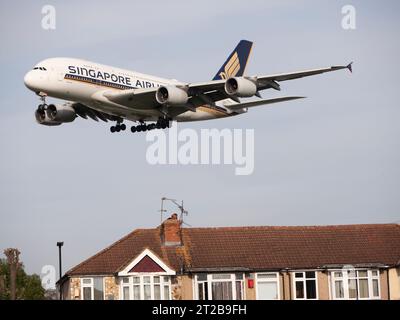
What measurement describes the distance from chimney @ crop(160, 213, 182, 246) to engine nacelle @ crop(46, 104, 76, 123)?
30.9ft

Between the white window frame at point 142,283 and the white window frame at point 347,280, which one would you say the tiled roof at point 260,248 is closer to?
the white window frame at point 142,283

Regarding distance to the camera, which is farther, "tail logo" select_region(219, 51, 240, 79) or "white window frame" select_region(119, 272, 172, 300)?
"tail logo" select_region(219, 51, 240, 79)

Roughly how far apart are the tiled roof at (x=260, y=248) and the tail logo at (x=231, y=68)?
17741mm

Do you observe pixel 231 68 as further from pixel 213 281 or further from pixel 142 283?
pixel 142 283

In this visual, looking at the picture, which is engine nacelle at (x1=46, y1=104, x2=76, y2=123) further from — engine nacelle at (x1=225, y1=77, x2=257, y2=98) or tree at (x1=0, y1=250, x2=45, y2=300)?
tree at (x1=0, y1=250, x2=45, y2=300)

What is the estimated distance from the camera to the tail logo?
7025 centimetres

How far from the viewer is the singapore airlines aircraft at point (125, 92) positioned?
53719mm

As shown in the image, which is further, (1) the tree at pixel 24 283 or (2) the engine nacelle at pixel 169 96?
(1) the tree at pixel 24 283

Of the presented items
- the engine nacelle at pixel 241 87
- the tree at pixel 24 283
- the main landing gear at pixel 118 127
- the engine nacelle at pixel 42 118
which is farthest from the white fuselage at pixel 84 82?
the tree at pixel 24 283

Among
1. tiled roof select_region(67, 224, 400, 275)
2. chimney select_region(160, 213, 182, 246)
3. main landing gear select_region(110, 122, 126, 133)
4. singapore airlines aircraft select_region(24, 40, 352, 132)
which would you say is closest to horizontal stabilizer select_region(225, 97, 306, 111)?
singapore airlines aircraft select_region(24, 40, 352, 132)

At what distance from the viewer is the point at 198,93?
57.2 meters

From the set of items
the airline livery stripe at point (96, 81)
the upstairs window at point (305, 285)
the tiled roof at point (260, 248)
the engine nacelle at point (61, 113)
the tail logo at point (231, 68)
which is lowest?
the upstairs window at point (305, 285)

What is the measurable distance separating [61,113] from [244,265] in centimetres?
1484
